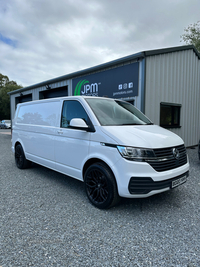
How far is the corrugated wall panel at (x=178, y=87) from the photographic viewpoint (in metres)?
8.09

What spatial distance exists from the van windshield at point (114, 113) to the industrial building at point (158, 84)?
397cm

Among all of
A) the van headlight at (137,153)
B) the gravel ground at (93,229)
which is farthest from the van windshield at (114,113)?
the gravel ground at (93,229)

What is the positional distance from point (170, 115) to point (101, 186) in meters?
7.29

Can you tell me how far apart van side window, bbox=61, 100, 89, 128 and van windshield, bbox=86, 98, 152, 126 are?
0.20 metres

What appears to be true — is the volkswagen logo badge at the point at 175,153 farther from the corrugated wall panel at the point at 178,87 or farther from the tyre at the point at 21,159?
the corrugated wall panel at the point at 178,87

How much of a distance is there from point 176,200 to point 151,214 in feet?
2.51

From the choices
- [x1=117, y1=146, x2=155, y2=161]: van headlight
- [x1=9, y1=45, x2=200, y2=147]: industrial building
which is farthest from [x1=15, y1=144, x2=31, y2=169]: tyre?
[x1=9, y1=45, x2=200, y2=147]: industrial building

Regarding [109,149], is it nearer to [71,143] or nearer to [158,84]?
[71,143]

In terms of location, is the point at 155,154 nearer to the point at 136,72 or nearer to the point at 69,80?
the point at 136,72

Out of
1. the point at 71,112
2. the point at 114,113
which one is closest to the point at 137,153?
the point at 114,113

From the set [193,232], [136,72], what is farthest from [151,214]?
[136,72]

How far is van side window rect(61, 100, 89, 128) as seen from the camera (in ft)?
11.6

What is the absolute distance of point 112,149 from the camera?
287 centimetres

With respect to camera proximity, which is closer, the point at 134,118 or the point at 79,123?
the point at 79,123
